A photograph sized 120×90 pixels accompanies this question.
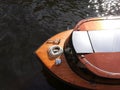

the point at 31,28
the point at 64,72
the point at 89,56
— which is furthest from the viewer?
the point at 31,28

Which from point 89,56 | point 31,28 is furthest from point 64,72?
point 31,28

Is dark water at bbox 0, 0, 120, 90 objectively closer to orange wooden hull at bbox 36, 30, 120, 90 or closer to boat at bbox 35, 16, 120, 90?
orange wooden hull at bbox 36, 30, 120, 90

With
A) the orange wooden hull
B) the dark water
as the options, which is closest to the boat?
the orange wooden hull

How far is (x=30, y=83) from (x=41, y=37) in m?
3.42

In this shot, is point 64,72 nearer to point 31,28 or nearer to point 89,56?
point 89,56

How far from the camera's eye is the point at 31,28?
16750 millimetres

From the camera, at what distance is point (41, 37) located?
16203mm

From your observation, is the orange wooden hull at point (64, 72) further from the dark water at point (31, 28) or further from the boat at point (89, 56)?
the dark water at point (31, 28)

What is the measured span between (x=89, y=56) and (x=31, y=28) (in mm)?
5858

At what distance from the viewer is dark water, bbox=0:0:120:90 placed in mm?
13977

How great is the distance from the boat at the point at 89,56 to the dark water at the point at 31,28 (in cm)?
128

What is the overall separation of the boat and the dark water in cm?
128

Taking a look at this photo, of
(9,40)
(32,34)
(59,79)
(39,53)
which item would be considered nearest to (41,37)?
(32,34)

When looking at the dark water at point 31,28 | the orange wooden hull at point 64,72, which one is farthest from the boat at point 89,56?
the dark water at point 31,28
